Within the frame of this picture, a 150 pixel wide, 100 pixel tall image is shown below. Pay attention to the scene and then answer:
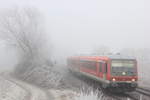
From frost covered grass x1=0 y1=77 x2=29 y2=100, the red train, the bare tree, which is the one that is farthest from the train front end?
the bare tree

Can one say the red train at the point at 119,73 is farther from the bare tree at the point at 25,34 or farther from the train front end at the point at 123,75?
the bare tree at the point at 25,34

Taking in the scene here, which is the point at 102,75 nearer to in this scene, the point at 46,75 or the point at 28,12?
the point at 46,75

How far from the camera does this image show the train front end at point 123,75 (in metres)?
14.5

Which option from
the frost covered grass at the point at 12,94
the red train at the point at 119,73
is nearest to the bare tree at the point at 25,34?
the frost covered grass at the point at 12,94

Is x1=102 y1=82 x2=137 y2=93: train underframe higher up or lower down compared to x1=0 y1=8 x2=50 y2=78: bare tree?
lower down

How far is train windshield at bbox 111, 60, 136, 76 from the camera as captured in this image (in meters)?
14.7

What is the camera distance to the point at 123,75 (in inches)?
579

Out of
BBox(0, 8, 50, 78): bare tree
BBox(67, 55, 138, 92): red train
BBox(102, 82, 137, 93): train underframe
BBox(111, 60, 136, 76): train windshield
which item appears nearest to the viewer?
BBox(102, 82, 137, 93): train underframe

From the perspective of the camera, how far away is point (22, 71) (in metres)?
32.8

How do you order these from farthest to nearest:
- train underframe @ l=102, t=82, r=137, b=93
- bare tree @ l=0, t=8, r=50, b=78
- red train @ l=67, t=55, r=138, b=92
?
bare tree @ l=0, t=8, r=50, b=78, red train @ l=67, t=55, r=138, b=92, train underframe @ l=102, t=82, r=137, b=93

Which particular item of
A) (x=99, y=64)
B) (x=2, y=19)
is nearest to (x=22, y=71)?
(x=2, y=19)

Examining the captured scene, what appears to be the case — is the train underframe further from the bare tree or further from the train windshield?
the bare tree

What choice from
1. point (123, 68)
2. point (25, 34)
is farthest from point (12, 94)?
point (25, 34)

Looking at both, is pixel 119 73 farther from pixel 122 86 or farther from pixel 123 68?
pixel 122 86
